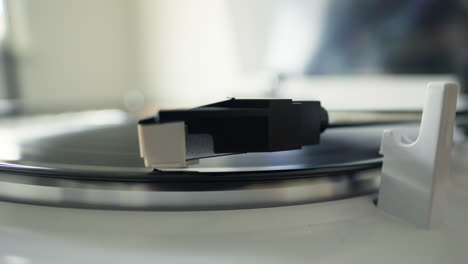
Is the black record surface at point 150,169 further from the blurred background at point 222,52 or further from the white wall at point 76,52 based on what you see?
the white wall at point 76,52

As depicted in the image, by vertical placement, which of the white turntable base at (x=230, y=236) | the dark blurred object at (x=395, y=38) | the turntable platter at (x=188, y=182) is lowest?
the white turntable base at (x=230, y=236)

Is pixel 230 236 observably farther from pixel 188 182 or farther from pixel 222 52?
pixel 222 52

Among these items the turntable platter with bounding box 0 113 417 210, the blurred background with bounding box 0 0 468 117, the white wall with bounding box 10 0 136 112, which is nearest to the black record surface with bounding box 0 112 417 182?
the turntable platter with bounding box 0 113 417 210

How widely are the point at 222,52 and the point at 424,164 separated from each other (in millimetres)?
1861

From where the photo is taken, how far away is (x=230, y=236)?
19 centimetres

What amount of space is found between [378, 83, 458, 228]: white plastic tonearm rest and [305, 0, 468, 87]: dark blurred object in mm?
Answer: 808

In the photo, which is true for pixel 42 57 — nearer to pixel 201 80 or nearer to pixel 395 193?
pixel 201 80

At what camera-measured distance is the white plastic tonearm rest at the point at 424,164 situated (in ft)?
0.61

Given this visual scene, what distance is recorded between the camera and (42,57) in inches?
82.0

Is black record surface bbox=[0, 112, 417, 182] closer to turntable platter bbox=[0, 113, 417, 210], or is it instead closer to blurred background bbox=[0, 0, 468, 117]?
turntable platter bbox=[0, 113, 417, 210]

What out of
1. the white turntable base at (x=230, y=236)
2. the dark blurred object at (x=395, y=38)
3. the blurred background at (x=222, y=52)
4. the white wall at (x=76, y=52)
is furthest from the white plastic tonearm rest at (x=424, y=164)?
the white wall at (x=76, y=52)

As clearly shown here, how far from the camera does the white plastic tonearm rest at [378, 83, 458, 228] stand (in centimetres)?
19

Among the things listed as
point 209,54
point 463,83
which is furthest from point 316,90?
point 209,54

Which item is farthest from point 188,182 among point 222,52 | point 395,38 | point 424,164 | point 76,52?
point 76,52
